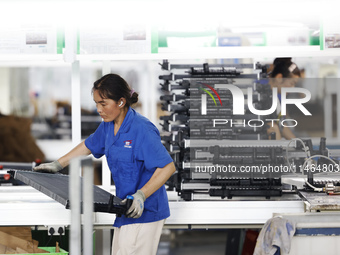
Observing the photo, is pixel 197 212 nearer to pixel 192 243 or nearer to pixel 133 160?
pixel 133 160

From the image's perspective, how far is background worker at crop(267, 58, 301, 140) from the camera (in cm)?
364

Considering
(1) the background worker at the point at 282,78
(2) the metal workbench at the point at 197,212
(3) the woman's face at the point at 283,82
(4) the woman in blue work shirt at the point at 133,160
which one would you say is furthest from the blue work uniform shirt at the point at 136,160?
(3) the woman's face at the point at 283,82

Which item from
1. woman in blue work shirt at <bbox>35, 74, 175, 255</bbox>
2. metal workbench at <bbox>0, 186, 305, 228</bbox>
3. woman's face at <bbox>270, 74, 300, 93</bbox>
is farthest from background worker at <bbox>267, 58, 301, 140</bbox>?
woman in blue work shirt at <bbox>35, 74, 175, 255</bbox>

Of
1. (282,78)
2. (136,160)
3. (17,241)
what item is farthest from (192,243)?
(136,160)

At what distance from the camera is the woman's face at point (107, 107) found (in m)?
2.83

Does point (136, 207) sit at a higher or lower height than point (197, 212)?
higher

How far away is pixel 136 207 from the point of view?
2602 mm

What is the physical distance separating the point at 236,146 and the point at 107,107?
104cm

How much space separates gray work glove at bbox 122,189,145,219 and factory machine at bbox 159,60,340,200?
88 cm

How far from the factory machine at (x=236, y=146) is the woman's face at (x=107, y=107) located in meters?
0.84

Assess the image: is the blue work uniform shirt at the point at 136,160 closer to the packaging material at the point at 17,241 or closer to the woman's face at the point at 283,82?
the packaging material at the point at 17,241

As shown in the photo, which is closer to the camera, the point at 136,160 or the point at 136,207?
the point at 136,207

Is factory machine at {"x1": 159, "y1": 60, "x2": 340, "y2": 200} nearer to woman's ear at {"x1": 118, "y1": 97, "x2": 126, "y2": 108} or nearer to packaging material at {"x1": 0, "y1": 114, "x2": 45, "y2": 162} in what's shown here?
woman's ear at {"x1": 118, "y1": 97, "x2": 126, "y2": 108}

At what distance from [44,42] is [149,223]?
1.41 meters
